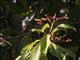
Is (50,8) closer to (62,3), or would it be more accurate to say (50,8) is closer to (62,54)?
(62,3)

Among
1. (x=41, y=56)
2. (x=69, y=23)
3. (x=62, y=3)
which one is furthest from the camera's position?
(x=62, y=3)

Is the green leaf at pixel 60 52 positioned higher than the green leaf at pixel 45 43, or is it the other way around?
the green leaf at pixel 45 43

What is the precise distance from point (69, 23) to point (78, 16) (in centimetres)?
12

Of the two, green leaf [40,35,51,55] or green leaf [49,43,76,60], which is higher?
green leaf [40,35,51,55]

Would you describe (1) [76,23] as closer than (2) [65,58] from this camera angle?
No

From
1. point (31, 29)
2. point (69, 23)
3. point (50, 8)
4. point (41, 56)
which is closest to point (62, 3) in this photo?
point (50, 8)

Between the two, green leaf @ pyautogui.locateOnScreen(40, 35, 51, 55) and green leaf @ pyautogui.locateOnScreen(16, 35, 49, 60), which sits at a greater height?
green leaf @ pyautogui.locateOnScreen(40, 35, 51, 55)

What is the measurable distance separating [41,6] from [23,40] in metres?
0.26

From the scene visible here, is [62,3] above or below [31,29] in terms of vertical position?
above

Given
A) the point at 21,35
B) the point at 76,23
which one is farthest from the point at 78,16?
the point at 21,35

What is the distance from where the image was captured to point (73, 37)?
1.71 meters

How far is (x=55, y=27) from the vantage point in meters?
1.62

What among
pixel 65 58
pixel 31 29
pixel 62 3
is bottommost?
pixel 65 58

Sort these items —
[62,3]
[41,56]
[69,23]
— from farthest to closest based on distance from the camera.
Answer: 1. [62,3]
2. [69,23]
3. [41,56]
